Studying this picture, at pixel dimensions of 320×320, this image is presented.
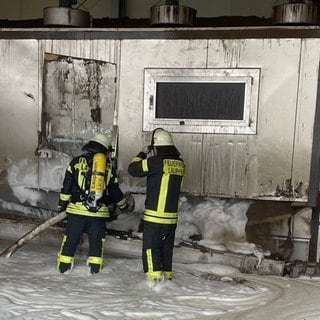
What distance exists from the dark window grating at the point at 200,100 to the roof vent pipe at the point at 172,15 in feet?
2.36

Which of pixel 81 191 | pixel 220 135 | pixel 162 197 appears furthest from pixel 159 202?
pixel 220 135

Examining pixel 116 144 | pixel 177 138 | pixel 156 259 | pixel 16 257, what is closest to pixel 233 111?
pixel 177 138

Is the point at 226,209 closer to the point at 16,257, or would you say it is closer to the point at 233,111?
the point at 233,111

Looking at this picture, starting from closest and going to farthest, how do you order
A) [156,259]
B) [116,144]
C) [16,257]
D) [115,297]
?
[115,297]
[156,259]
[16,257]
[116,144]

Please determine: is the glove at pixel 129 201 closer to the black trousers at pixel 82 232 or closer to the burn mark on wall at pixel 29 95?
the black trousers at pixel 82 232

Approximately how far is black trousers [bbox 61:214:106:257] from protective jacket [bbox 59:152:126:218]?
0.06m

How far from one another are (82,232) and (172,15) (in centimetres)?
262

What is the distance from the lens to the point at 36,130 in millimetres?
5297

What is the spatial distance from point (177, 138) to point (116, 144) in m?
0.72

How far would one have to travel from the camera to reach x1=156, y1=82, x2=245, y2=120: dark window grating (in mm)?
4773

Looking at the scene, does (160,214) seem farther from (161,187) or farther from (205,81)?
(205,81)

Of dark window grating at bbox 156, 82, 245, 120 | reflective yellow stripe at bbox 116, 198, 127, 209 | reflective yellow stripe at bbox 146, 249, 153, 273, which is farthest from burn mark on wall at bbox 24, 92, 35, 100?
reflective yellow stripe at bbox 146, 249, 153, 273

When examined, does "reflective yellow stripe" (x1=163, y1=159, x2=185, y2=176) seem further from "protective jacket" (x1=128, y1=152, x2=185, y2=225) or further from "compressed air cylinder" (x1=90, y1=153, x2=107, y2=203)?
"compressed air cylinder" (x1=90, y1=153, x2=107, y2=203)

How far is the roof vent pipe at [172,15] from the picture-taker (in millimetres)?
4934
